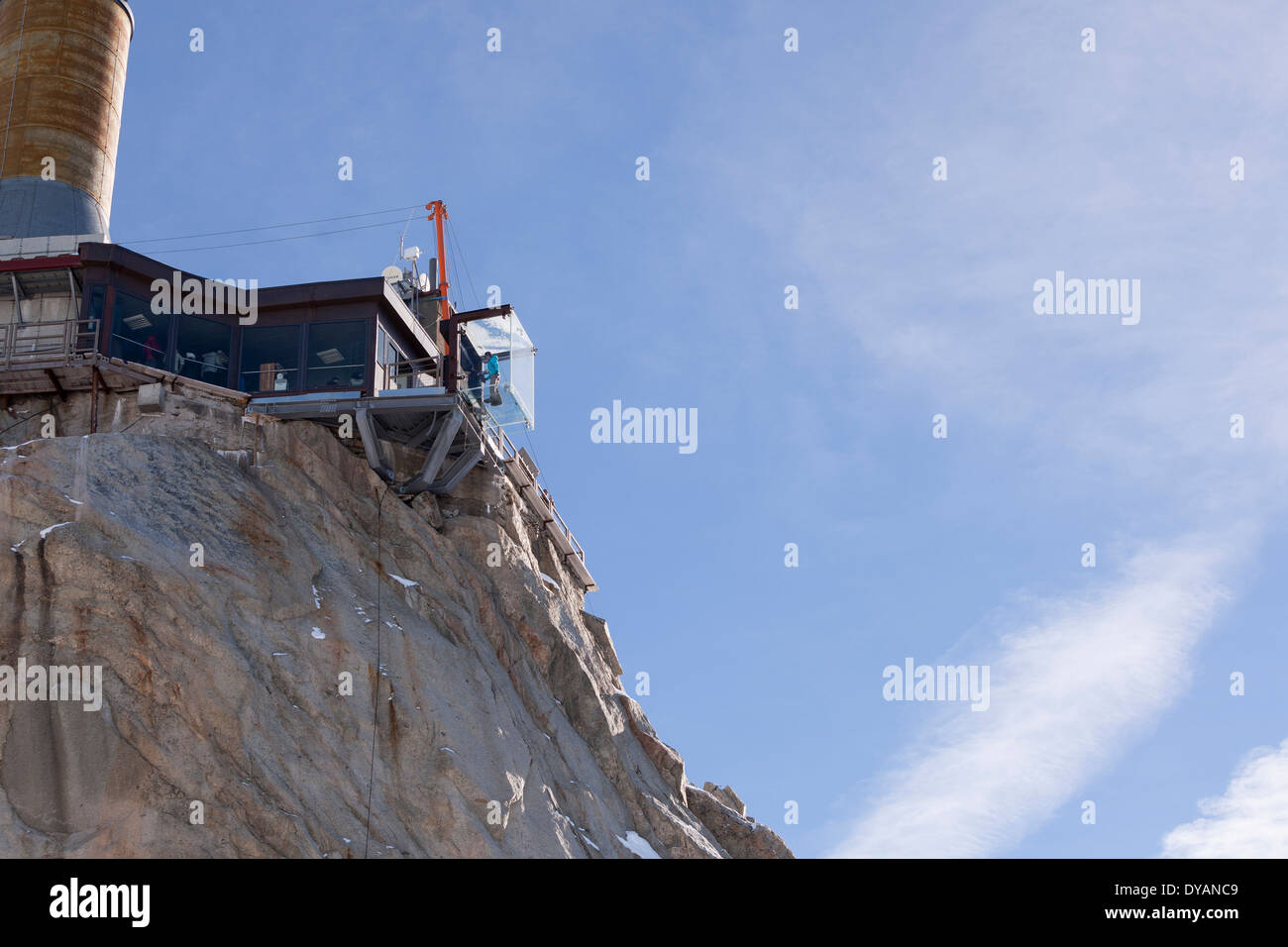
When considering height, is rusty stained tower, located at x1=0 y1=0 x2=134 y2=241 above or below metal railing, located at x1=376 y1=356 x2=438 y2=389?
above

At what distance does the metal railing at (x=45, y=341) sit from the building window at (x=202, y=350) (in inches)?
95.9

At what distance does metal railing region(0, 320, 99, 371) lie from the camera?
42062 mm

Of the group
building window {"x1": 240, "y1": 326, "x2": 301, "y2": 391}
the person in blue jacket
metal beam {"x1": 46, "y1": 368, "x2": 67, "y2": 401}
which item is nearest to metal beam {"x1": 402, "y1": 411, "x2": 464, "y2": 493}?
the person in blue jacket

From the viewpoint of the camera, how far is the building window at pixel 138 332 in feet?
140

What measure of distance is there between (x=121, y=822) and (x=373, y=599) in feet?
35.5

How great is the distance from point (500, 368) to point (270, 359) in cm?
773

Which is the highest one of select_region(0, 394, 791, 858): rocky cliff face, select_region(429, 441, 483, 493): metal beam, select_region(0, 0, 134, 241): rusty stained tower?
select_region(0, 0, 134, 241): rusty stained tower

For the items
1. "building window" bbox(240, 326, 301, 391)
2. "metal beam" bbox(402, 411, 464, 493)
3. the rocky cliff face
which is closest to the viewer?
the rocky cliff face

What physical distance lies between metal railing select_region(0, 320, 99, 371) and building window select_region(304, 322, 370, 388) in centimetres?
619

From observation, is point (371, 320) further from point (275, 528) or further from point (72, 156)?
point (72, 156)

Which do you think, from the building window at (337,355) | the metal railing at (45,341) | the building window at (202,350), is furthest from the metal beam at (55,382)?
the building window at (337,355)

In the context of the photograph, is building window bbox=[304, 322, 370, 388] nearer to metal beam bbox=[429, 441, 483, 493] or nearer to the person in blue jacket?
metal beam bbox=[429, 441, 483, 493]
